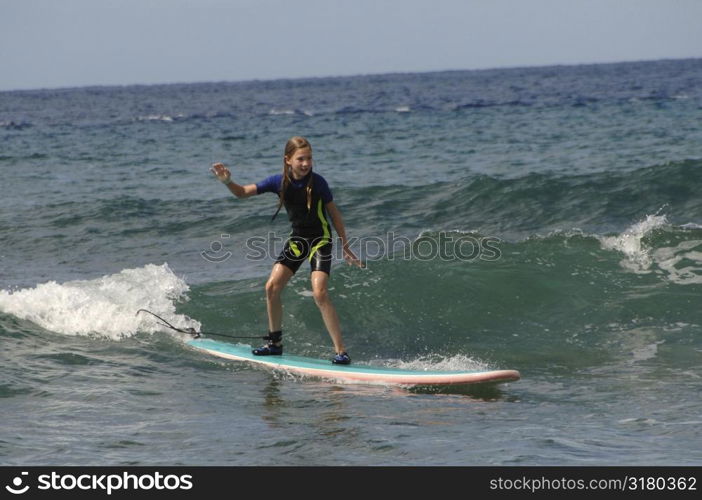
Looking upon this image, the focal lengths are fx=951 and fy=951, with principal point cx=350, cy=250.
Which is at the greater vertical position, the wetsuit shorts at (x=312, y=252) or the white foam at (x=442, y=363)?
the wetsuit shorts at (x=312, y=252)

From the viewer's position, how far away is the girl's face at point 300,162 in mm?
7406

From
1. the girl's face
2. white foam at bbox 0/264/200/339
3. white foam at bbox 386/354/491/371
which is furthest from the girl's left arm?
white foam at bbox 0/264/200/339

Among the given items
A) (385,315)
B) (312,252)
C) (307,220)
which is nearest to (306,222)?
(307,220)

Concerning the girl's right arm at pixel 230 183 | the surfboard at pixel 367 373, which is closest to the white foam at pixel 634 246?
the surfboard at pixel 367 373

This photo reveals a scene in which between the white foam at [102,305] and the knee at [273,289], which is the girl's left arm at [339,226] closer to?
the knee at [273,289]

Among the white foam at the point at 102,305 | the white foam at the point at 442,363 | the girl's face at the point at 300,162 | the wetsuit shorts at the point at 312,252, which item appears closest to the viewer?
the girl's face at the point at 300,162

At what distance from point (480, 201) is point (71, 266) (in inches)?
269

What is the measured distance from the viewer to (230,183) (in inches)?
281

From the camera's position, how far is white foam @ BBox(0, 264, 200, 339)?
31.3ft

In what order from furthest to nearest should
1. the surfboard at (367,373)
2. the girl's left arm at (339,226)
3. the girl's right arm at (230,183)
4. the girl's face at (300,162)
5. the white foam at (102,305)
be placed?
the white foam at (102,305) < the girl's left arm at (339,226) < the girl's face at (300,162) < the surfboard at (367,373) < the girl's right arm at (230,183)

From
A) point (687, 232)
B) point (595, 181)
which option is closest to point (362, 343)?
point (687, 232)

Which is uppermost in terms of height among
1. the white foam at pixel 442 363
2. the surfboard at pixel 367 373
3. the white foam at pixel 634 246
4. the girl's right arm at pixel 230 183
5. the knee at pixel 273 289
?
the girl's right arm at pixel 230 183

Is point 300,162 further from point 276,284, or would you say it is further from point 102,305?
point 102,305

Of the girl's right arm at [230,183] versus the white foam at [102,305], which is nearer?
the girl's right arm at [230,183]
